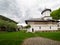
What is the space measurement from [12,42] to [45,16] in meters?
44.6

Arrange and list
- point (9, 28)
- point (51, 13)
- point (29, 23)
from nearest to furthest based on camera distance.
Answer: point (9, 28) → point (29, 23) → point (51, 13)

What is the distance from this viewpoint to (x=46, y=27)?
54875 millimetres

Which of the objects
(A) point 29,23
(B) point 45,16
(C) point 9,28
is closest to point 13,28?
(C) point 9,28

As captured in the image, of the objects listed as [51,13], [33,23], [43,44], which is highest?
[51,13]

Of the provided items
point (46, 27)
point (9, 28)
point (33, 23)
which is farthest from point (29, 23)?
point (9, 28)

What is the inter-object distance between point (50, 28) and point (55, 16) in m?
10.5

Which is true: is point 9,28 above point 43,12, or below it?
below

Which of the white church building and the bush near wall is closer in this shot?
the bush near wall

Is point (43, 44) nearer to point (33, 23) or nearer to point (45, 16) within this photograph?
point (33, 23)

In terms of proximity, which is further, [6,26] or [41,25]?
[41,25]

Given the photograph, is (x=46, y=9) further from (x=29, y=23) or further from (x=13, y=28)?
(x=13, y=28)

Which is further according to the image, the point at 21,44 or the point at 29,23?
the point at 29,23

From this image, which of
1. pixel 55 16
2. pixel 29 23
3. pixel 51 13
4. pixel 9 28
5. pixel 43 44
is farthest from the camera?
pixel 51 13

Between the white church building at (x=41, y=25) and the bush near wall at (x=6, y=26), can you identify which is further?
the white church building at (x=41, y=25)
